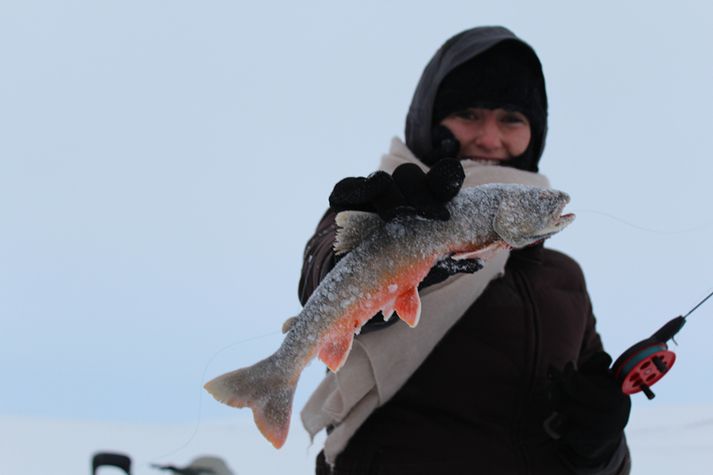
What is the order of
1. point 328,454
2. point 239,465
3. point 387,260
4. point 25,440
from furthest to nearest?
point 25,440 < point 239,465 < point 328,454 < point 387,260

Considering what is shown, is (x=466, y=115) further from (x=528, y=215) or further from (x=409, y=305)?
(x=409, y=305)

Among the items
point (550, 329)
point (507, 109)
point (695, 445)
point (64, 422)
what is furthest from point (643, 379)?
point (64, 422)

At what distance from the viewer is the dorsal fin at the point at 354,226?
156cm

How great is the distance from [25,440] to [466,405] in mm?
5202

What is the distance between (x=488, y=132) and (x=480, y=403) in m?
1.27

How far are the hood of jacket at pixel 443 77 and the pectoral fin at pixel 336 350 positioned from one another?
1.47m

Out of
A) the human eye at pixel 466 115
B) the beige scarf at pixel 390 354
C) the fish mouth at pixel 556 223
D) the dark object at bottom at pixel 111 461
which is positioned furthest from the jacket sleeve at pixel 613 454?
the dark object at bottom at pixel 111 461

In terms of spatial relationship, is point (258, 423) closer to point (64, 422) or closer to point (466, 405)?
point (466, 405)

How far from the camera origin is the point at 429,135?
2900mm

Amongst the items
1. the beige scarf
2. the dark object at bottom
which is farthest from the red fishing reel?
the dark object at bottom

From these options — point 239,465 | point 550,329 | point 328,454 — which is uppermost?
point 550,329

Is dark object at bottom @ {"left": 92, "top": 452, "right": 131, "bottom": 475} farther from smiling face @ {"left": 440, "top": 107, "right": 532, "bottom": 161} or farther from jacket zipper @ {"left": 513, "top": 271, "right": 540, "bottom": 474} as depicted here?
smiling face @ {"left": 440, "top": 107, "right": 532, "bottom": 161}

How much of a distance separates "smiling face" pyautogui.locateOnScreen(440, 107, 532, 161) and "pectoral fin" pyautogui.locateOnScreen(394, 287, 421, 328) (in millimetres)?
1408

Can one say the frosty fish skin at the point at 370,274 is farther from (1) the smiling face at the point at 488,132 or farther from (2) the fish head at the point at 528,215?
(1) the smiling face at the point at 488,132
